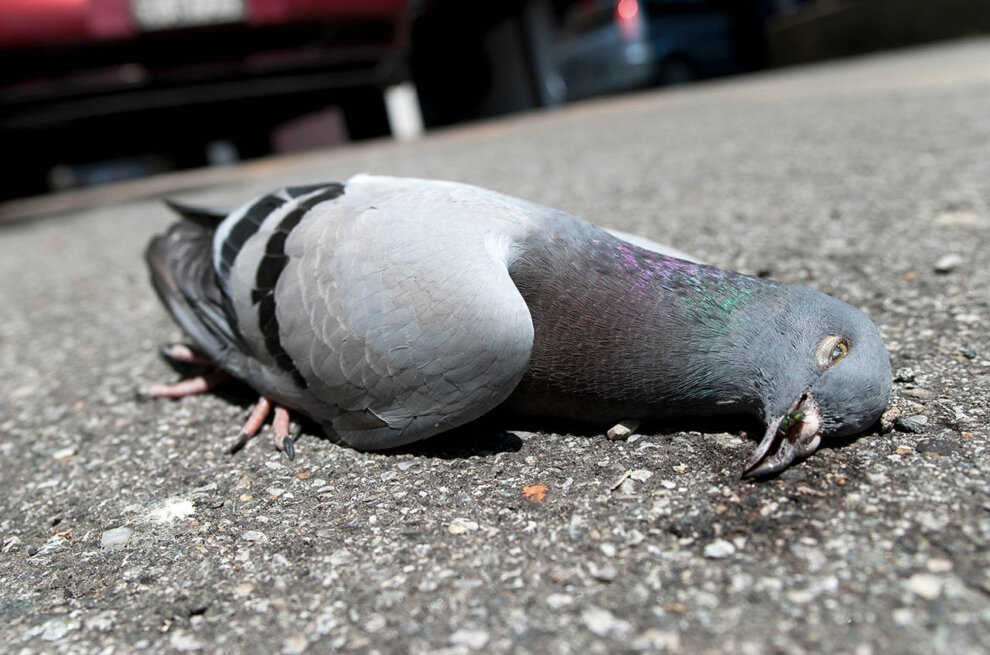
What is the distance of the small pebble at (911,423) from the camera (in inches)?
75.8

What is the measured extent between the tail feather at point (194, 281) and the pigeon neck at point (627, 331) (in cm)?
107

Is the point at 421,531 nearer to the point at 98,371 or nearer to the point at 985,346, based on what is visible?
the point at 985,346

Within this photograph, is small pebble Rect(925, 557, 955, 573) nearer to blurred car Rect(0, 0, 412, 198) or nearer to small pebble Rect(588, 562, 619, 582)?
small pebble Rect(588, 562, 619, 582)

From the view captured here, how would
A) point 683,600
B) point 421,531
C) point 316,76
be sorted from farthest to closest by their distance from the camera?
point 316,76 → point 421,531 → point 683,600

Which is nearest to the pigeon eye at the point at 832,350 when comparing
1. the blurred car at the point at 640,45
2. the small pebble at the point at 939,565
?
the small pebble at the point at 939,565

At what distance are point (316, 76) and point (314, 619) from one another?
22.9 ft

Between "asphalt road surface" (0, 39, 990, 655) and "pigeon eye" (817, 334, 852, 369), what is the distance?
242 mm

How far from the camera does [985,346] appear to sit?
2.32 metres

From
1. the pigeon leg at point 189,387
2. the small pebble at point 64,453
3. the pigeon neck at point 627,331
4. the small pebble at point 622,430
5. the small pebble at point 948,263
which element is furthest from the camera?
the small pebble at point 948,263

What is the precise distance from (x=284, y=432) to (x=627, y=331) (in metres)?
1.07

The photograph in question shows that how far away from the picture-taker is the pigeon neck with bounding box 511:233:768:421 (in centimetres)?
188

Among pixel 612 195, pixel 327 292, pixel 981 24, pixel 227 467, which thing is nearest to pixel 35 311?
pixel 227 467

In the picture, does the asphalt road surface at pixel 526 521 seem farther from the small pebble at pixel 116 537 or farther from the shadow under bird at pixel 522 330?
the shadow under bird at pixel 522 330

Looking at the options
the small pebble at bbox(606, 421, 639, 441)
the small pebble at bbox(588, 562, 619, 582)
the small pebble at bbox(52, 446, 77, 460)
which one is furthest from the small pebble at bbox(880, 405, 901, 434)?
the small pebble at bbox(52, 446, 77, 460)
